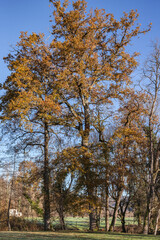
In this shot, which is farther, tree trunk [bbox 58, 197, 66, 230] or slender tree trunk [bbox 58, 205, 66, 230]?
slender tree trunk [bbox 58, 205, 66, 230]

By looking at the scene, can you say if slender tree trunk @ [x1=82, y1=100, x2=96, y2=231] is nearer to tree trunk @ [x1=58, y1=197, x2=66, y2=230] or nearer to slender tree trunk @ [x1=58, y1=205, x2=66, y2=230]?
tree trunk @ [x1=58, y1=197, x2=66, y2=230]

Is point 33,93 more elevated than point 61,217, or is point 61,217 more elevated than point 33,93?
point 33,93

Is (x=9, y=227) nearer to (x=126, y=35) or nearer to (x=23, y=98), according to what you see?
(x=23, y=98)

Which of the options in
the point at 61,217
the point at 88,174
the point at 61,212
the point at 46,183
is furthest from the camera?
the point at 61,217

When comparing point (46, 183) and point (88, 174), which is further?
point (46, 183)

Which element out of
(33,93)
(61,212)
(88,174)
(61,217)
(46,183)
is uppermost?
(33,93)

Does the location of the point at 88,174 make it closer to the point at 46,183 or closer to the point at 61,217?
the point at 46,183

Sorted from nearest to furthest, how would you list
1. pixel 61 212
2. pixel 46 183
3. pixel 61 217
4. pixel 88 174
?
pixel 88 174 < pixel 46 183 < pixel 61 212 < pixel 61 217

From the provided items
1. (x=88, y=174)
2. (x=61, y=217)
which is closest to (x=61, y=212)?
(x=61, y=217)

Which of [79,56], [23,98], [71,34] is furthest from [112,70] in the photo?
[23,98]

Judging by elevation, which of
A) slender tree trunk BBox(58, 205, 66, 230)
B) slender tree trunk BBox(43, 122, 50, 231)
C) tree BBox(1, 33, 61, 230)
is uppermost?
tree BBox(1, 33, 61, 230)

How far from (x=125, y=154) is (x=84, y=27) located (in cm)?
981

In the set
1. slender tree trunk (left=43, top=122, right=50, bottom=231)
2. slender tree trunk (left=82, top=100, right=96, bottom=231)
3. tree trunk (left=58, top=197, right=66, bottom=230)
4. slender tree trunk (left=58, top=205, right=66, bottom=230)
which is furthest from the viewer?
slender tree trunk (left=58, top=205, right=66, bottom=230)

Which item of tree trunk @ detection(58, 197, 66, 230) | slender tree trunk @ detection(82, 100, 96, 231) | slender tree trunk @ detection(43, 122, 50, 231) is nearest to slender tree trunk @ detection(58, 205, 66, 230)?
tree trunk @ detection(58, 197, 66, 230)
